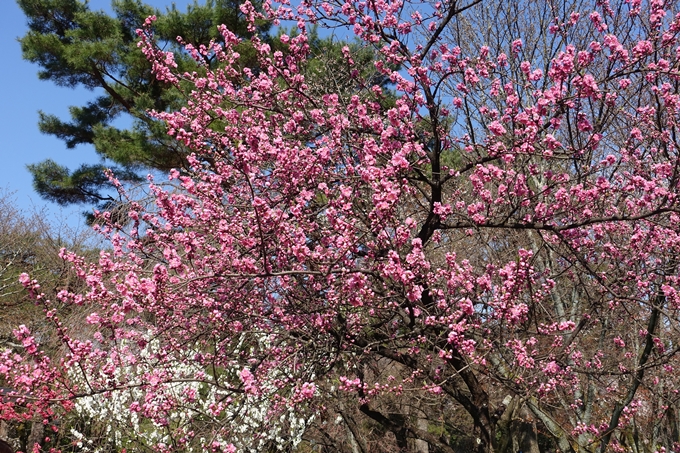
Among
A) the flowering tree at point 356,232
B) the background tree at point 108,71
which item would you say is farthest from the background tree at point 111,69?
the flowering tree at point 356,232

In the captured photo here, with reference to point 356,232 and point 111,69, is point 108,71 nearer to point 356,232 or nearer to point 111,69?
point 111,69

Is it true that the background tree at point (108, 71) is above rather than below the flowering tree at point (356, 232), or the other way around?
above

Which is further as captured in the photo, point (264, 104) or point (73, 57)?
point (73, 57)

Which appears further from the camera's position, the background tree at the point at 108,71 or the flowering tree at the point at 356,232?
the background tree at the point at 108,71

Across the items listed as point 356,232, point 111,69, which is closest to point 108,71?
point 111,69

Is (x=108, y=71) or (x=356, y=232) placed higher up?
(x=108, y=71)

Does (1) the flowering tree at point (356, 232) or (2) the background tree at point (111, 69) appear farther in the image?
(2) the background tree at point (111, 69)

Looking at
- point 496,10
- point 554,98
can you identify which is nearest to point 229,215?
point 554,98

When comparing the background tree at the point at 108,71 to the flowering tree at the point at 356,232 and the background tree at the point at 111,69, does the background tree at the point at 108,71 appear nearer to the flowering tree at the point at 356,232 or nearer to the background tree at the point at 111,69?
the background tree at the point at 111,69

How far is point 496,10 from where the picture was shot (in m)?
9.28

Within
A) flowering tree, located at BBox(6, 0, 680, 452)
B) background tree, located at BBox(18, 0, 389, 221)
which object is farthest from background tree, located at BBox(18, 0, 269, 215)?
flowering tree, located at BBox(6, 0, 680, 452)

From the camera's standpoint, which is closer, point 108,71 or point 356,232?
point 356,232

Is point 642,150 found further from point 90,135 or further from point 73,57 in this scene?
point 90,135

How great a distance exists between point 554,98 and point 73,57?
12017 millimetres
